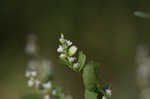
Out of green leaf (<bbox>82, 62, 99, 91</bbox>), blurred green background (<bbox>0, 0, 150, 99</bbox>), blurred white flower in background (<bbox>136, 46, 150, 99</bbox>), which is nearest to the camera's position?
green leaf (<bbox>82, 62, 99, 91</bbox>)

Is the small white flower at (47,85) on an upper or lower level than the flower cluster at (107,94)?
lower

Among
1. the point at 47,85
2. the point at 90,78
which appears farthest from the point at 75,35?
the point at 90,78

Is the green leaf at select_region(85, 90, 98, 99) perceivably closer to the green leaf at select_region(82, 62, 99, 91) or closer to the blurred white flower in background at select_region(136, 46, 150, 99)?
the green leaf at select_region(82, 62, 99, 91)

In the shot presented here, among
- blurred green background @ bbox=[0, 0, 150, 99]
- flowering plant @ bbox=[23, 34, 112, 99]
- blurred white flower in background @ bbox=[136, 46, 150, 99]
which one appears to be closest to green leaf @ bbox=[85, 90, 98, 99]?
flowering plant @ bbox=[23, 34, 112, 99]

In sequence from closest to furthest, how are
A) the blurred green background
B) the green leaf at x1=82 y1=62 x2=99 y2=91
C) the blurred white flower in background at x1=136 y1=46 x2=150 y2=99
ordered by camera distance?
the green leaf at x1=82 y1=62 x2=99 y2=91 → the blurred white flower in background at x1=136 y1=46 x2=150 y2=99 → the blurred green background

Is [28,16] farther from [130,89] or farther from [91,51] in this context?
[130,89]

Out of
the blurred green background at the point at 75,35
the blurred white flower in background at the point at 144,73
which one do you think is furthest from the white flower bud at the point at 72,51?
the blurred green background at the point at 75,35

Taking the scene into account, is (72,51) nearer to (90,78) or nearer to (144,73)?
(90,78)

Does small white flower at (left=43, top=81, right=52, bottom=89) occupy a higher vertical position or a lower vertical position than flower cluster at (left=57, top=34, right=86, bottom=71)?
lower

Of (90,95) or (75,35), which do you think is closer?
(90,95)

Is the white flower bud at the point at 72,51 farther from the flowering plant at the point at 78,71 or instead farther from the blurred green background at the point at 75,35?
the blurred green background at the point at 75,35
